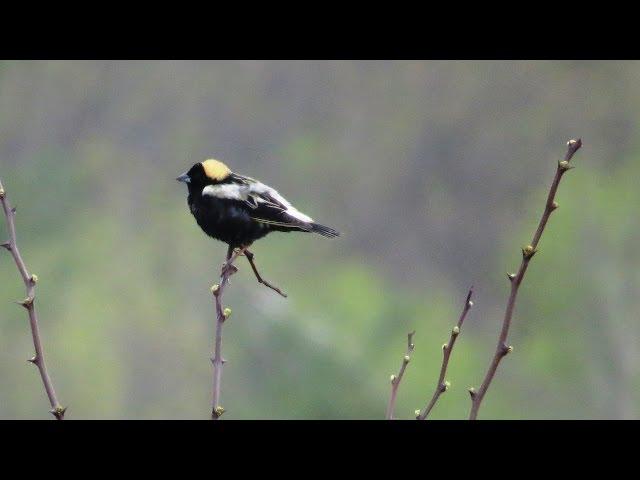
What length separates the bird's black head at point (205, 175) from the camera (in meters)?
2.86

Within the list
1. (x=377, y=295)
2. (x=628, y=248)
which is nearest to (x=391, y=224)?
(x=377, y=295)

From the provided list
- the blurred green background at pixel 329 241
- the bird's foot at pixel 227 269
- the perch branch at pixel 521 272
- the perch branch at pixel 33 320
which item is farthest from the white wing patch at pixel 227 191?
the blurred green background at pixel 329 241

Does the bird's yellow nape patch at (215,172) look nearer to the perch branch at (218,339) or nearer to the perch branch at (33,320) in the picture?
the perch branch at (218,339)

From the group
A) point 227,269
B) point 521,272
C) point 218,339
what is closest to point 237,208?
point 227,269

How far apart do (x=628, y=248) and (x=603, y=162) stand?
7.73ft

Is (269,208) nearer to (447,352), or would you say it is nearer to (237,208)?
(237,208)

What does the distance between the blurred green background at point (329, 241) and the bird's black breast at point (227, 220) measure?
1254 cm

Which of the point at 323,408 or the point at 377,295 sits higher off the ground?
the point at 377,295

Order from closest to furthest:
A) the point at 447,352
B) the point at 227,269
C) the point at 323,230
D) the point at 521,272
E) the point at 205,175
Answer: the point at 521,272
the point at 447,352
the point at 227,269
the point at 323,230
the point at 205,175

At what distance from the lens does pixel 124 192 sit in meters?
18.9

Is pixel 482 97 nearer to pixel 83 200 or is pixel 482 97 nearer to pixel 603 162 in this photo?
pixel 603 162

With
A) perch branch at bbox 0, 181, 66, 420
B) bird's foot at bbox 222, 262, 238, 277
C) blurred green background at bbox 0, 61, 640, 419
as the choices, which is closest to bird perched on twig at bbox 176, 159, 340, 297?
bird's foot at bbox 222, 262, 238, 277

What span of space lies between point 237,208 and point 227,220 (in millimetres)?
54

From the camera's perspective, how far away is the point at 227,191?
2809 millimetres
